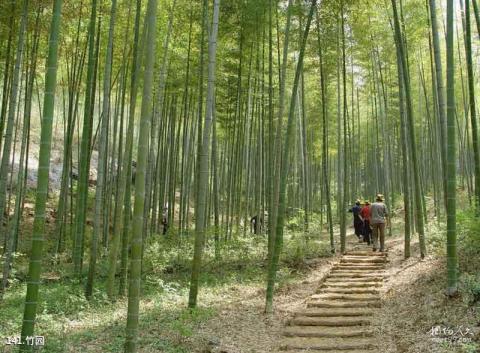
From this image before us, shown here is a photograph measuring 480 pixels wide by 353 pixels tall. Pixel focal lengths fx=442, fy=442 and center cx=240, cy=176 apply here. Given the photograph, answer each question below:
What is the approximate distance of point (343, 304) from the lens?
5809 mm

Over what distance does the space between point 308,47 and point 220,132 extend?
301 inches

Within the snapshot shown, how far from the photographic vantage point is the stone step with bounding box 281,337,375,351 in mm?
4406

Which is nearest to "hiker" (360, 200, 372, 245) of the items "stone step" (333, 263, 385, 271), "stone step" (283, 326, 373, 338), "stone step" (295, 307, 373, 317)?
"stone step" (333, 263, 385, 271)

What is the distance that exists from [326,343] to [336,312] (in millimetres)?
937

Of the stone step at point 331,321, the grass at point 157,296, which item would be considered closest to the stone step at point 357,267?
the grass at point 157,296

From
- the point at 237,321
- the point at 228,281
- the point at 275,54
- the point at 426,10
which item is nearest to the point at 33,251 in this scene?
the point at 237,321

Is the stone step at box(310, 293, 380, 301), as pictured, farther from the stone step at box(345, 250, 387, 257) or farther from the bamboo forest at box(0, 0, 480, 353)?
the stone step at box(345, 250, 387, 257)

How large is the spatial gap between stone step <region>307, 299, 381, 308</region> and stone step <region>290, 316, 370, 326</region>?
40 cm

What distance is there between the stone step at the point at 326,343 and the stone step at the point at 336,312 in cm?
70

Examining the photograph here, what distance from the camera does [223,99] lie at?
36.7ft

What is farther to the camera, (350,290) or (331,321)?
(350,290)

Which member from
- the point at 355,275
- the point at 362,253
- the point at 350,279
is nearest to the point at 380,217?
the point at 362,253

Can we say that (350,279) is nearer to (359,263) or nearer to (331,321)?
(359,263)

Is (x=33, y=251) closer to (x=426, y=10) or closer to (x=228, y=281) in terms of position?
(x=228, y=281)
